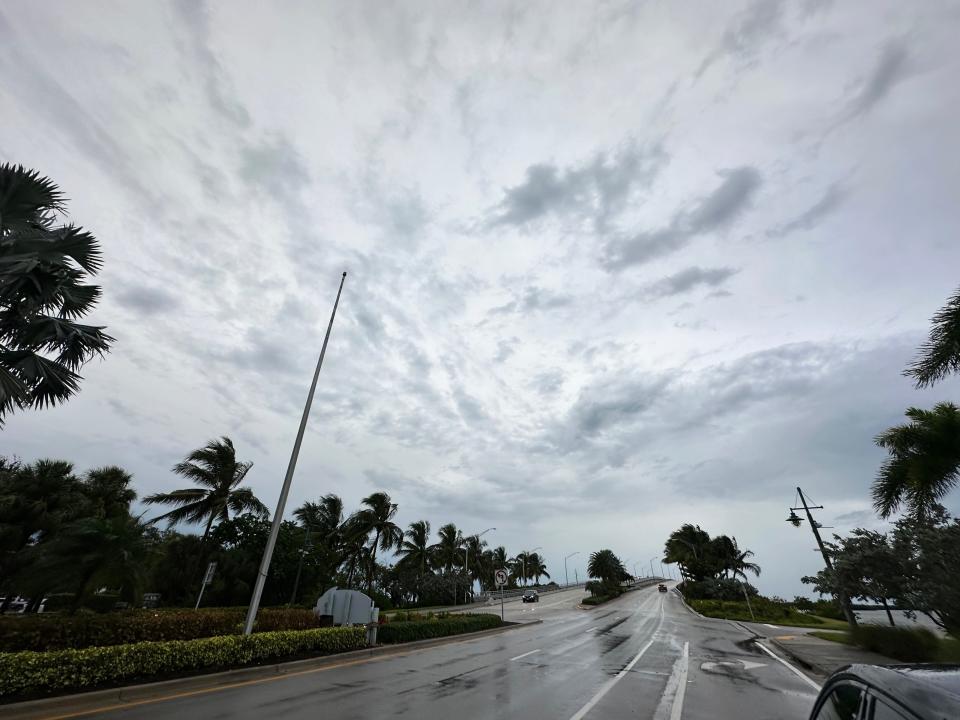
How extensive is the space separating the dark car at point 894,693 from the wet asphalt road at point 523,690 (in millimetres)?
5841

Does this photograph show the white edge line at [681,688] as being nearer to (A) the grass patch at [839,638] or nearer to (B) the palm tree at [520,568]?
(A) the grass patch at [839,638]

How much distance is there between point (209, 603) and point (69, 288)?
27702 millimetres

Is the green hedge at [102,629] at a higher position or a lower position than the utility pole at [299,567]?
lower

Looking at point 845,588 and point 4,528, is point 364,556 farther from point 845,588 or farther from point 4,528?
point 845,588

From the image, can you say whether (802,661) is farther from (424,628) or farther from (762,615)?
(762,615)

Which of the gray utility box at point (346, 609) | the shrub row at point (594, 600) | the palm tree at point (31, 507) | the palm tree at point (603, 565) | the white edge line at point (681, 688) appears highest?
the palm tree at point (603, 565)

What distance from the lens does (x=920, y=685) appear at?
233 centimetres

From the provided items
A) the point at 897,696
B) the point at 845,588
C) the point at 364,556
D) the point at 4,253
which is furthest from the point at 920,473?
the point at 364,556

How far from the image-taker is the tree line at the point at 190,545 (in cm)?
1299

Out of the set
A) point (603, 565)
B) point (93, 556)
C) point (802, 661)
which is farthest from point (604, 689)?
point (603, 565)

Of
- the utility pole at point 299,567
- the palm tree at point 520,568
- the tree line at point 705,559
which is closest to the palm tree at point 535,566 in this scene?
the palm tree at point 520,568

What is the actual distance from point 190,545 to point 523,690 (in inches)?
1342

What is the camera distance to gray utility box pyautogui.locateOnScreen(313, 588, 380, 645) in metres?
16.5

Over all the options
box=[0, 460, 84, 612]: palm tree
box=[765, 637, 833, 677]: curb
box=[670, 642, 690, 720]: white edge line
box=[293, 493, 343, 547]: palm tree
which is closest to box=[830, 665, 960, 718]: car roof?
box=[670, 642, 690, 720]: white edge line
